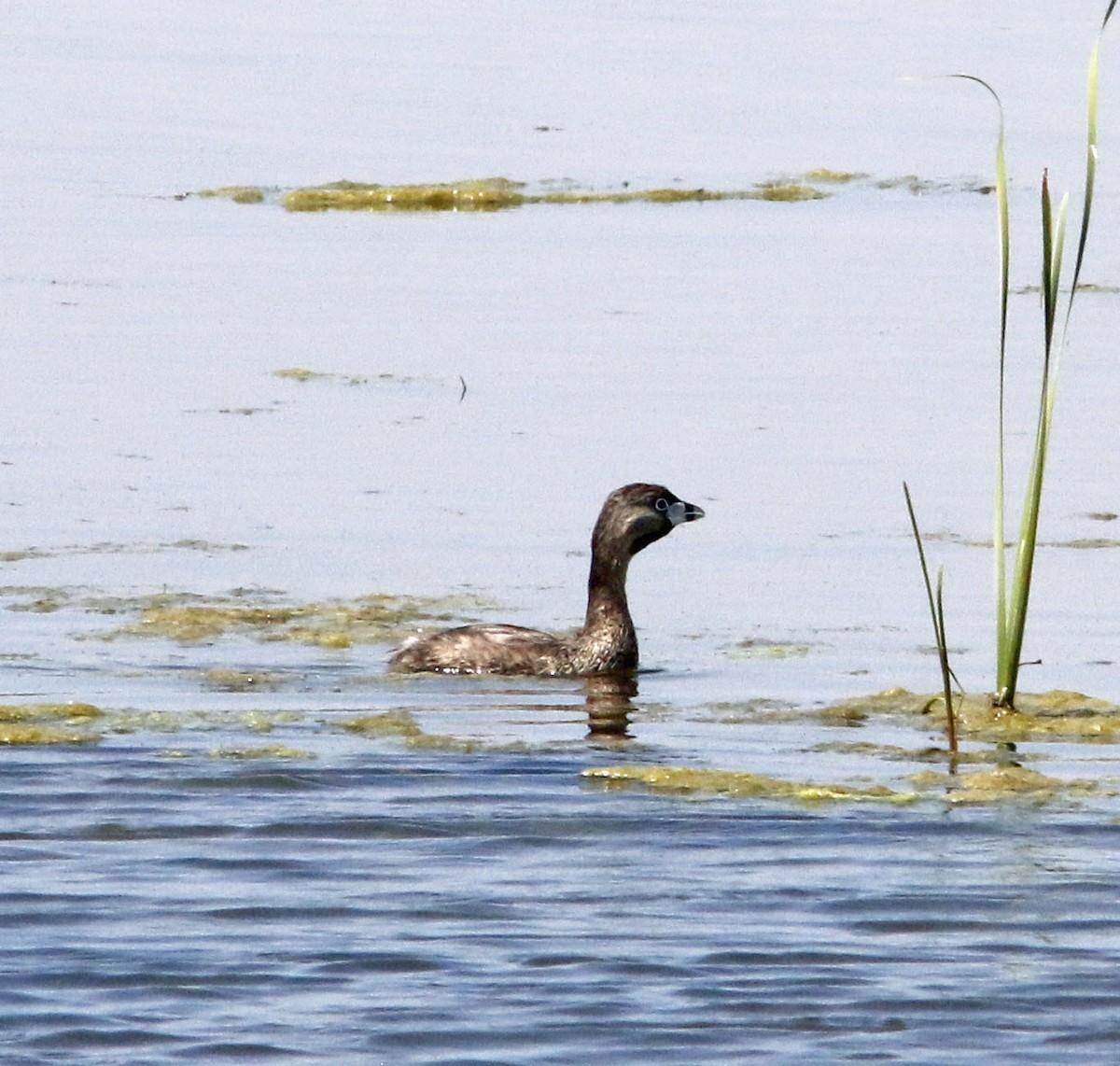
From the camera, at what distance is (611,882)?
8984 mm

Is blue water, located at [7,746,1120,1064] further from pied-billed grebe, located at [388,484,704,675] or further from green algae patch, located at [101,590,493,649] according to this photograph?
green algae patch, located at [101,590,493,649]

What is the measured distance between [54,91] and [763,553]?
68.8ft

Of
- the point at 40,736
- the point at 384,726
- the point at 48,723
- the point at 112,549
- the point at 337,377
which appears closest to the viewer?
the point at 40,736

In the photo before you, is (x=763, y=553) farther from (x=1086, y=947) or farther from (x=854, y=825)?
(x=1086, y=947)

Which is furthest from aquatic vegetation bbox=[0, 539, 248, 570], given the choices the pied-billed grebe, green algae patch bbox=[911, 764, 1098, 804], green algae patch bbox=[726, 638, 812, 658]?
green algae patch bbox=[911, 764, 1098, 804]

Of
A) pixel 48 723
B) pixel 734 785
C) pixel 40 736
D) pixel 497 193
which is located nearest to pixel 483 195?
pixel 497 193

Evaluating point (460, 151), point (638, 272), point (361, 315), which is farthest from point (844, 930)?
point (460, 151)

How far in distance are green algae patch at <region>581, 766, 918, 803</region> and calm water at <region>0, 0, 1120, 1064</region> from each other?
0.38ft

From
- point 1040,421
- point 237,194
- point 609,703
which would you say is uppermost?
point 237,194

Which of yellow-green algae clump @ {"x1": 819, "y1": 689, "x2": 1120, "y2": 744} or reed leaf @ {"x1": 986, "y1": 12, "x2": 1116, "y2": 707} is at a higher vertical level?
reed leaf @ {"x1": 986, "y1": 12, "x2": 1116, "y2": 707}

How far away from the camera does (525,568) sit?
15125mm

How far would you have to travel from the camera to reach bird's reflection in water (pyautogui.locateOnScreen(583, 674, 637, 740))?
12086 mm

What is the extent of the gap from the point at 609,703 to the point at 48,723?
2.72m

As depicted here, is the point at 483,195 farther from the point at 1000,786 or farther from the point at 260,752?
the point at 1000,786
